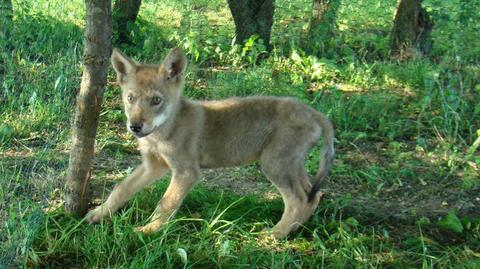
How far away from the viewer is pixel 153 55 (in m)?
8.36

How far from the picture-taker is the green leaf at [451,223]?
15.9 ft

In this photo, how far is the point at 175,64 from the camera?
4.82m

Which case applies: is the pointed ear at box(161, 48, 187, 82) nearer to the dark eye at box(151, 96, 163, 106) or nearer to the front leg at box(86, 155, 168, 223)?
the dark eye at box(151, 96, 163, 106)

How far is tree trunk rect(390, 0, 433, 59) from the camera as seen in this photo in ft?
28.5

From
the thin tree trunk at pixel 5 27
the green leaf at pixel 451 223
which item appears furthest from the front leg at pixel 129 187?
the thin tree trunk at pixel 5 27

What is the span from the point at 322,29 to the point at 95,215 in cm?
498

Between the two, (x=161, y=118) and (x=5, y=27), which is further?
(x=5, y=27)

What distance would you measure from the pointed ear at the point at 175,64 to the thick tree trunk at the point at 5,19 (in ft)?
13.0

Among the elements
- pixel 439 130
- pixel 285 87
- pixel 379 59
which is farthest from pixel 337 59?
pixel 439 130

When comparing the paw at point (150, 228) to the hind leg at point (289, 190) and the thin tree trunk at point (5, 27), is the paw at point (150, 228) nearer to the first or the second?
the hind leg at point (289, 190)

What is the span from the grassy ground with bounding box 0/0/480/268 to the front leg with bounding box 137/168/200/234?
4.6 inches

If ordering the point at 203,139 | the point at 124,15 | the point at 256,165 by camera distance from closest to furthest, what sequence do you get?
the point at 203,139, the point at 256,165, the point at 124,15

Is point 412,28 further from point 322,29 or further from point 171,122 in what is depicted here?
point 171,122

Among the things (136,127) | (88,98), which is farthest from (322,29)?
(88,98)
